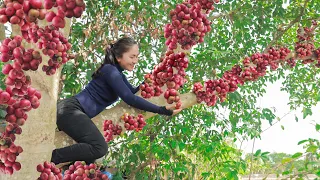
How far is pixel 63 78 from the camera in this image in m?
3.67

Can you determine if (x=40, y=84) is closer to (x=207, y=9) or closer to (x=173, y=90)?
(x=173, y=90)

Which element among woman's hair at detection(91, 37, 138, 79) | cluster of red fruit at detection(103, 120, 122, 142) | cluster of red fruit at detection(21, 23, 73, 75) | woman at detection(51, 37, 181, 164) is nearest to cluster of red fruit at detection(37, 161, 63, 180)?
cluster of red fruit at detection(21, 23, 73, 75)

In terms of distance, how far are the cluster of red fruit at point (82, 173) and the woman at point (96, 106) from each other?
6 cm

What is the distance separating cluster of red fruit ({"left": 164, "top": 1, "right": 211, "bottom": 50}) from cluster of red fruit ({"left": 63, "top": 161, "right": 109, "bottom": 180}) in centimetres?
97

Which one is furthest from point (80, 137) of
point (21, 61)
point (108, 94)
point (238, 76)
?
point (238, 76)

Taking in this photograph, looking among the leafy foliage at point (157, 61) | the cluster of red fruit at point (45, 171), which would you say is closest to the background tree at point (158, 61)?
the leafy foliage at point (157, 61)

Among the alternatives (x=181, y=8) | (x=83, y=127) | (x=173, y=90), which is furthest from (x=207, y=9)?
(x=83, y=127)

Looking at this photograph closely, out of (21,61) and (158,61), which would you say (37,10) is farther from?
(158,61)

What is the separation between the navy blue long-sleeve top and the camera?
232cm

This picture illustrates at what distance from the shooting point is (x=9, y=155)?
58.2 inches

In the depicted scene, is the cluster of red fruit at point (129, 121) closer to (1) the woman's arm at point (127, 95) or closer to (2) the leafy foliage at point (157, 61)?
(1) the woman's arm at point (127, 95)

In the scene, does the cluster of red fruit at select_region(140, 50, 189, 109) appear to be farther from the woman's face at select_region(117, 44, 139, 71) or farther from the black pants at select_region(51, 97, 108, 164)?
the black pants at select_region(51, 97, 108, 164)

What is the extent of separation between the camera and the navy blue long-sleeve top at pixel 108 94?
232 centimetres

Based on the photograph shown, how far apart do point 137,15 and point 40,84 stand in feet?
8.98
